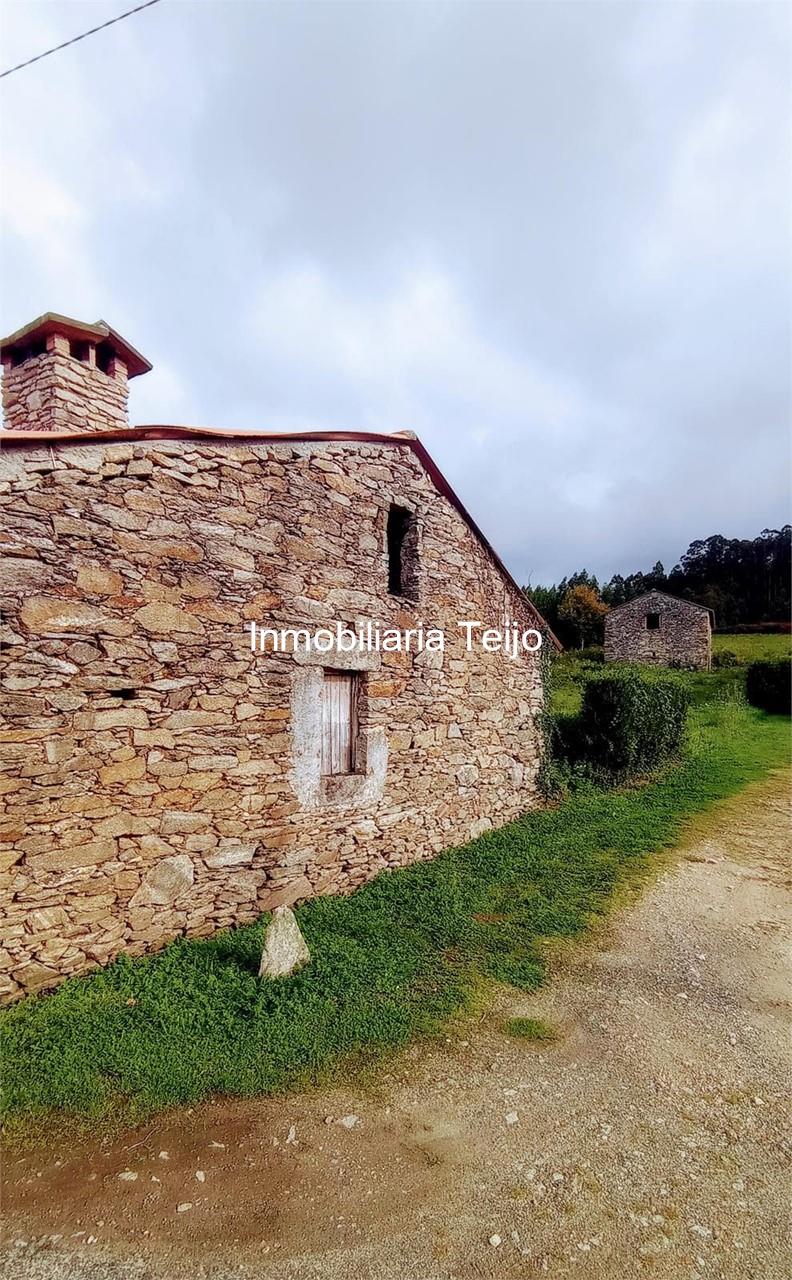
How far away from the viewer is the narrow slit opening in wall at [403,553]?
7340mm

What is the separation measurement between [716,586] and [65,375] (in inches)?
2105

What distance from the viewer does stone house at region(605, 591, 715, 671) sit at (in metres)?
26.8

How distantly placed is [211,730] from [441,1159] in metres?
3.59

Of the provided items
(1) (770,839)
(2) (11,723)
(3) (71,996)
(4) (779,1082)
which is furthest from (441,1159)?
(1) (770,839)

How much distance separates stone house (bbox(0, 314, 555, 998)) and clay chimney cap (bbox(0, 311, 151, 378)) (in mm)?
27

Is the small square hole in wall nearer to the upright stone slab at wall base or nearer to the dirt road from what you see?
the upright stone slab at wall base

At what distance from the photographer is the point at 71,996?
4.31m

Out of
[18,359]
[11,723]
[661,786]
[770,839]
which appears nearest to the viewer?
[11,723]

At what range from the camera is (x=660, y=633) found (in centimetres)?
2781

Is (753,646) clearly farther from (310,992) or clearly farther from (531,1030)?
(310,992)

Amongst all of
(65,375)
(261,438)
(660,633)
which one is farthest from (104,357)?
(660,633)

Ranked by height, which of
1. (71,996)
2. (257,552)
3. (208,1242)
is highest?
(257,552)

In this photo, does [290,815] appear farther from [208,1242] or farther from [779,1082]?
[779,1082]

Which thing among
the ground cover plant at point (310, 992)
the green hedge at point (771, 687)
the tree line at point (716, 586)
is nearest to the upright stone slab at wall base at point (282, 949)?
the ground cover plant at point (310, 992)
